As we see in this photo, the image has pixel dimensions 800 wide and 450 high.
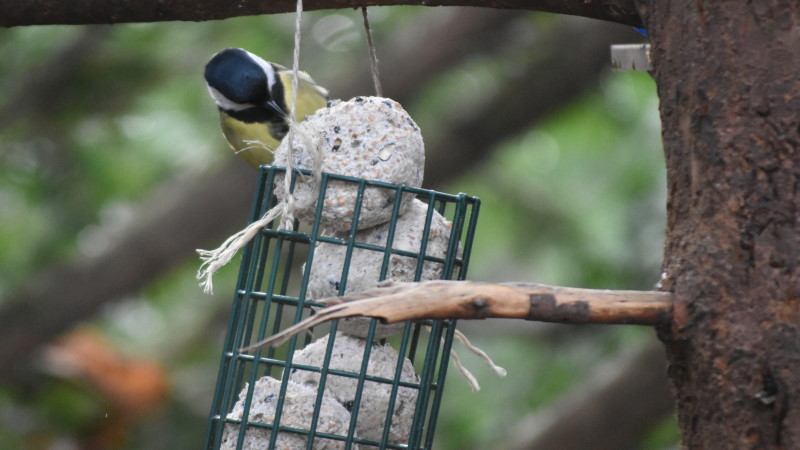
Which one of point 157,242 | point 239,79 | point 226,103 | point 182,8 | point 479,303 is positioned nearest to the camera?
point 479,303

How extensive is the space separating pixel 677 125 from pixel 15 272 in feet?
13.4

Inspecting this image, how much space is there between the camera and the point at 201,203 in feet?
14.7

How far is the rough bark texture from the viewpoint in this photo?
1.35 m

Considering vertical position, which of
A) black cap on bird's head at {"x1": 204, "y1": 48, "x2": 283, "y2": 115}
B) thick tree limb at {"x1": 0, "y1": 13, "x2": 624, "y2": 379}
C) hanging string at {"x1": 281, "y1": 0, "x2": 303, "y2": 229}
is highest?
black cap on bird's head at {"x1": 204, "y1": 48, "x2": 283, "y2": 115}

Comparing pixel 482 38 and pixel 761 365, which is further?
pixel 482 38

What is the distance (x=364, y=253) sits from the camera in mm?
1715

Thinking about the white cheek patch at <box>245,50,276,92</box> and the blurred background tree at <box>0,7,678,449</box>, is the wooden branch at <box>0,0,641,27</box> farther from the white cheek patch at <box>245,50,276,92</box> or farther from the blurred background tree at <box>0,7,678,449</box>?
the blurred background tree at <box>0,7,678,449</box>

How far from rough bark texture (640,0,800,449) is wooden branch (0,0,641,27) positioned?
26 cm

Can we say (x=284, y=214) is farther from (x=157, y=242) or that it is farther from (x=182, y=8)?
(x=157, y=242)

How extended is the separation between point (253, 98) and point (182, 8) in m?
1.17

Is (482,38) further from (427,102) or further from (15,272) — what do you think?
(15,272)

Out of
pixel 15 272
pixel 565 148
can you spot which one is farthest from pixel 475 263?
pixel 15 272

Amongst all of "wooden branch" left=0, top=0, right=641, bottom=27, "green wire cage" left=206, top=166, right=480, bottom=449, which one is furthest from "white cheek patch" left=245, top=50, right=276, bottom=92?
"green wire cage" left=206, top=166, right=480, bottom=449

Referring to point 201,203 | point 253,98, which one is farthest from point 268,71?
point 201,203
